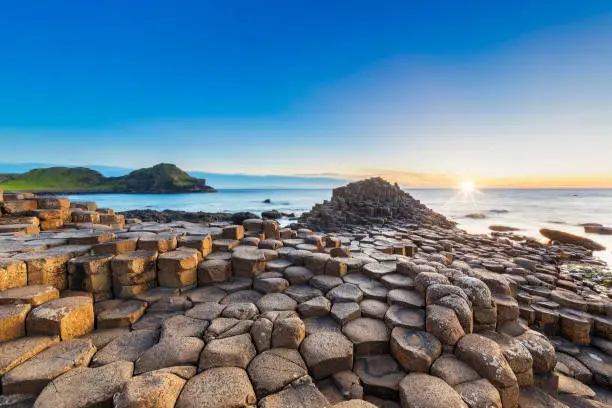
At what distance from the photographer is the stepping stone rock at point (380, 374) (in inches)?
98.8

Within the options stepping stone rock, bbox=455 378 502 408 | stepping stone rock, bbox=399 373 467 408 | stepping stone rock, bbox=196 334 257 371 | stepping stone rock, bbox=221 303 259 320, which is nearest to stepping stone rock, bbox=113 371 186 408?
stepping stone rock, bbox=196 334 257 371

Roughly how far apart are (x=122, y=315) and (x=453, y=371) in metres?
3.76

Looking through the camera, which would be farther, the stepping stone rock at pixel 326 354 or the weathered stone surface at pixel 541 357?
the weathered stone surface at pixel 541 357

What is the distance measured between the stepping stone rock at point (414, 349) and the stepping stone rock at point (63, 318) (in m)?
3.44

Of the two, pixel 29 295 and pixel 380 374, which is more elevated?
pixel 29 295

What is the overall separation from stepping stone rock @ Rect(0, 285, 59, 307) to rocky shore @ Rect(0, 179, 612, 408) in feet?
0.07

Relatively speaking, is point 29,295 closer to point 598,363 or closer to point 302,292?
point 302,292

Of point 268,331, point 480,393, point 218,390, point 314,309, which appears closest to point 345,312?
point 314,309

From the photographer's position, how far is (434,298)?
338 cm

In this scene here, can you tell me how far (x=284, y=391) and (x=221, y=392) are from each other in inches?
20.5

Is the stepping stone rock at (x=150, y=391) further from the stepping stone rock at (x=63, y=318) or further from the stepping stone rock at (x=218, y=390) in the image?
the stepping stone rock at (x=63, y=318)

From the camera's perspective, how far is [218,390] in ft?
7.03

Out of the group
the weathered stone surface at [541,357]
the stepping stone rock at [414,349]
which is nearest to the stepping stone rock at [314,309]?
the stepping stone rock at [414,349]

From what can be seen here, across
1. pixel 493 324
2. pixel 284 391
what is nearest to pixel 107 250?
pixel 284 391
